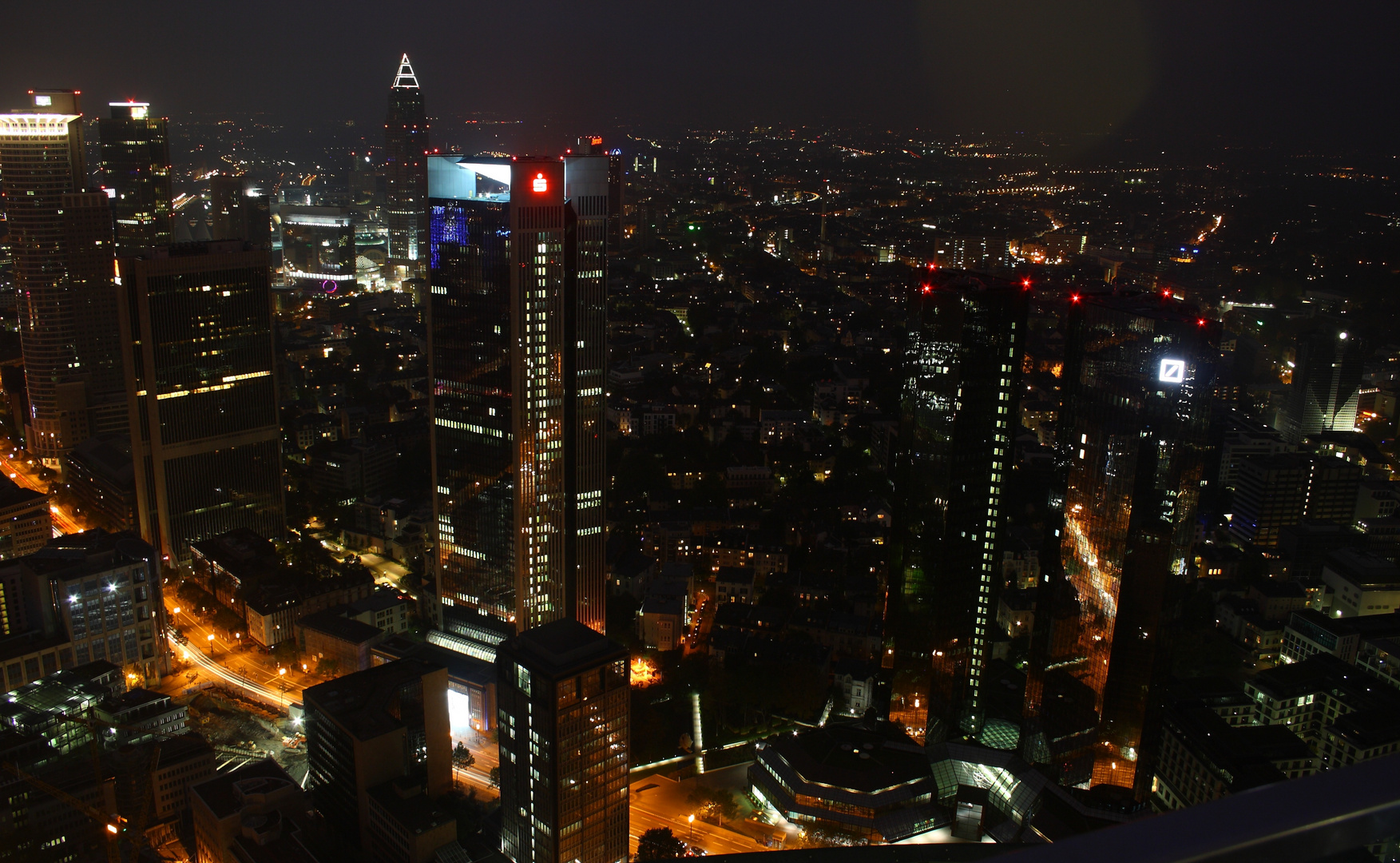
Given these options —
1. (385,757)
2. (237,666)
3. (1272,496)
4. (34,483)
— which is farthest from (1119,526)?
(34,483)

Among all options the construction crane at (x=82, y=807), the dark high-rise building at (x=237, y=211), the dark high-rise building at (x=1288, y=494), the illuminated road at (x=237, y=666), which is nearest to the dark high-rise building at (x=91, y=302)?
the illuminated road at (x=237, y=666)

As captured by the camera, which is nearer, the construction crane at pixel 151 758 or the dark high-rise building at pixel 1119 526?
the construction crane at pixel 151 758

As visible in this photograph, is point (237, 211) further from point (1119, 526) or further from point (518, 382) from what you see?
point (1119, 526)

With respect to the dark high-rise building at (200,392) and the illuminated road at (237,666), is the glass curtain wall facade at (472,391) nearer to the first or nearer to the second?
the illuminated road at (237,666)

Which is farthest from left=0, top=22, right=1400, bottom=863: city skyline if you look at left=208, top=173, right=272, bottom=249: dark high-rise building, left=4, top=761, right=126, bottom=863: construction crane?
left=208, top=173, right=272, bottom=249: dark high-rise building

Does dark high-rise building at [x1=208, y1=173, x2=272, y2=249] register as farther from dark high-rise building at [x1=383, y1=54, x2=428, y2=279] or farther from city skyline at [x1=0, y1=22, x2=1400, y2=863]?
city skyline at [x1=0, y1=22, x2=1400, y2=863]
